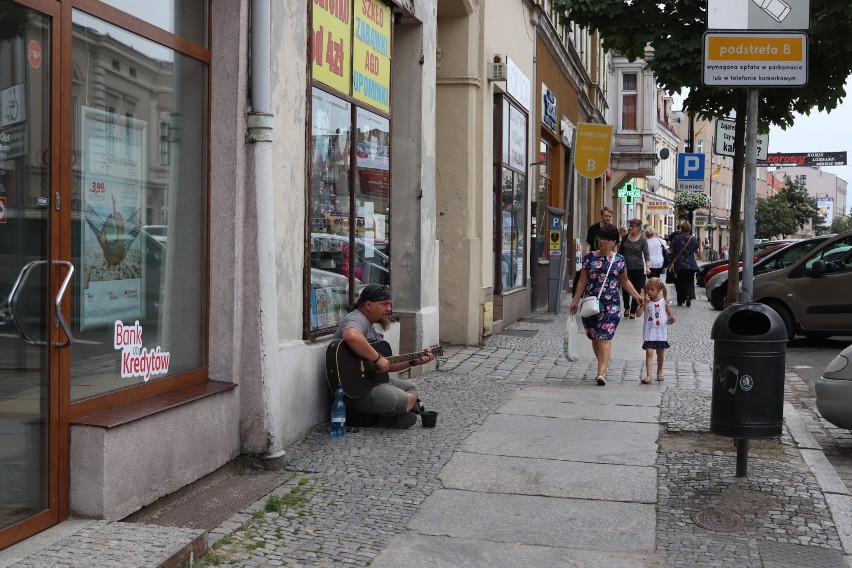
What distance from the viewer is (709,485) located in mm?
6184

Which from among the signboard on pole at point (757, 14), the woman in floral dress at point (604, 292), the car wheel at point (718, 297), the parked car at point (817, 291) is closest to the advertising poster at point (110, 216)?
the signboard on pole at point (757, 14)

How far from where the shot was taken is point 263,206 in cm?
635

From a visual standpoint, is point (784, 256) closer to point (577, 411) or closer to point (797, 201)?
point (577, 411)

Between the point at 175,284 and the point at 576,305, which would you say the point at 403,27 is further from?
the point at 175,284

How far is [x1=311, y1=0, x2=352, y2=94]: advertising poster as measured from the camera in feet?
25.6

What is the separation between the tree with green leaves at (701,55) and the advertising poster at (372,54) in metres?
1.75

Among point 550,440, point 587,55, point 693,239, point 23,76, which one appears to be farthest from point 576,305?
point 587,55

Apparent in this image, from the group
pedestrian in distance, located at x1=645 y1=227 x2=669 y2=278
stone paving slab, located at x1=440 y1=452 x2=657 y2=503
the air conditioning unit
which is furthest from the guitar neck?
pedestrian in distance, located at x1=645 y1=227 x2=669 y2=278

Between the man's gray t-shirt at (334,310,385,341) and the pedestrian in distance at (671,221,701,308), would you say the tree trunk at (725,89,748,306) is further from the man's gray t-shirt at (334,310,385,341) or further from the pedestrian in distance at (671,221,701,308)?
the pedestrian in distance at (671,221,701,308)

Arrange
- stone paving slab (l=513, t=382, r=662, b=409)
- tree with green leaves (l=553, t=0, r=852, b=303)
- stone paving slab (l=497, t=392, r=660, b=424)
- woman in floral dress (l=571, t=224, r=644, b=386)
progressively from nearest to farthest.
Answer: tree with green leaves (l=553, t=0, r=852, b=303)
stone paving slab (l=497, t=392, r=660, b=424)
stone paving slab (l=513, t=382, r=662, b=409)
woman in floral dress (l=571, t=224, r=644, b=386)

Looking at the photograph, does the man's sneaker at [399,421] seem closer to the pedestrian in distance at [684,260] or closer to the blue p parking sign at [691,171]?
the pedestrian in distance at [684,260]

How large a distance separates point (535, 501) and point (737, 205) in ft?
11.5

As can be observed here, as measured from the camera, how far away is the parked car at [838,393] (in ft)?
24.4

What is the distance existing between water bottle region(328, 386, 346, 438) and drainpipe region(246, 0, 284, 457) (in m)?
0.99
